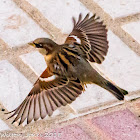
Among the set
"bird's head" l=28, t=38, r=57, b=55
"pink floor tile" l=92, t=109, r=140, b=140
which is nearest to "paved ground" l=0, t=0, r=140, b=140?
"pink floor tile" l=92, t=109, r=140, b=140

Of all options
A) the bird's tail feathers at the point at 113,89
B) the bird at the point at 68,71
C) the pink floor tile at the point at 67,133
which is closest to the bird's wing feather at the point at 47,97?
the bird at the point at 68,71

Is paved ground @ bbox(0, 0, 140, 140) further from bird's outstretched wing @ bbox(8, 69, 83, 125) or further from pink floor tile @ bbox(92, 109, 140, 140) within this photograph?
bird's outstretched wing @ bbox(8, 69, 83, 125)

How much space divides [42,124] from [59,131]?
62 millimetres

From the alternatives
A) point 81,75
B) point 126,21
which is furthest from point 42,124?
point 126,21

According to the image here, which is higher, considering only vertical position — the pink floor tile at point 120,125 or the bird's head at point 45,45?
the bird's head at point 45,45

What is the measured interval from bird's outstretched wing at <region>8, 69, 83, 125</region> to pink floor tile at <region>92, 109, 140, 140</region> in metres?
0.26

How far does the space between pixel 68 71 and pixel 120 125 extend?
347 mm

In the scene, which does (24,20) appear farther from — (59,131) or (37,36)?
(59,131)

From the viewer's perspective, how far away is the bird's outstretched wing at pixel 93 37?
1926 mm

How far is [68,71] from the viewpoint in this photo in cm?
184

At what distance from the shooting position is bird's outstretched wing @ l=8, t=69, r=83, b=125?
183cm

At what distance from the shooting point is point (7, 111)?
6.68 feet

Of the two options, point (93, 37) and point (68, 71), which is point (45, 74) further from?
point (93, 37)

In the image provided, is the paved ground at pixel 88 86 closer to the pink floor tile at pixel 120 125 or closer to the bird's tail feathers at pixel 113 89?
the pink floor tile at pixel 120 125
